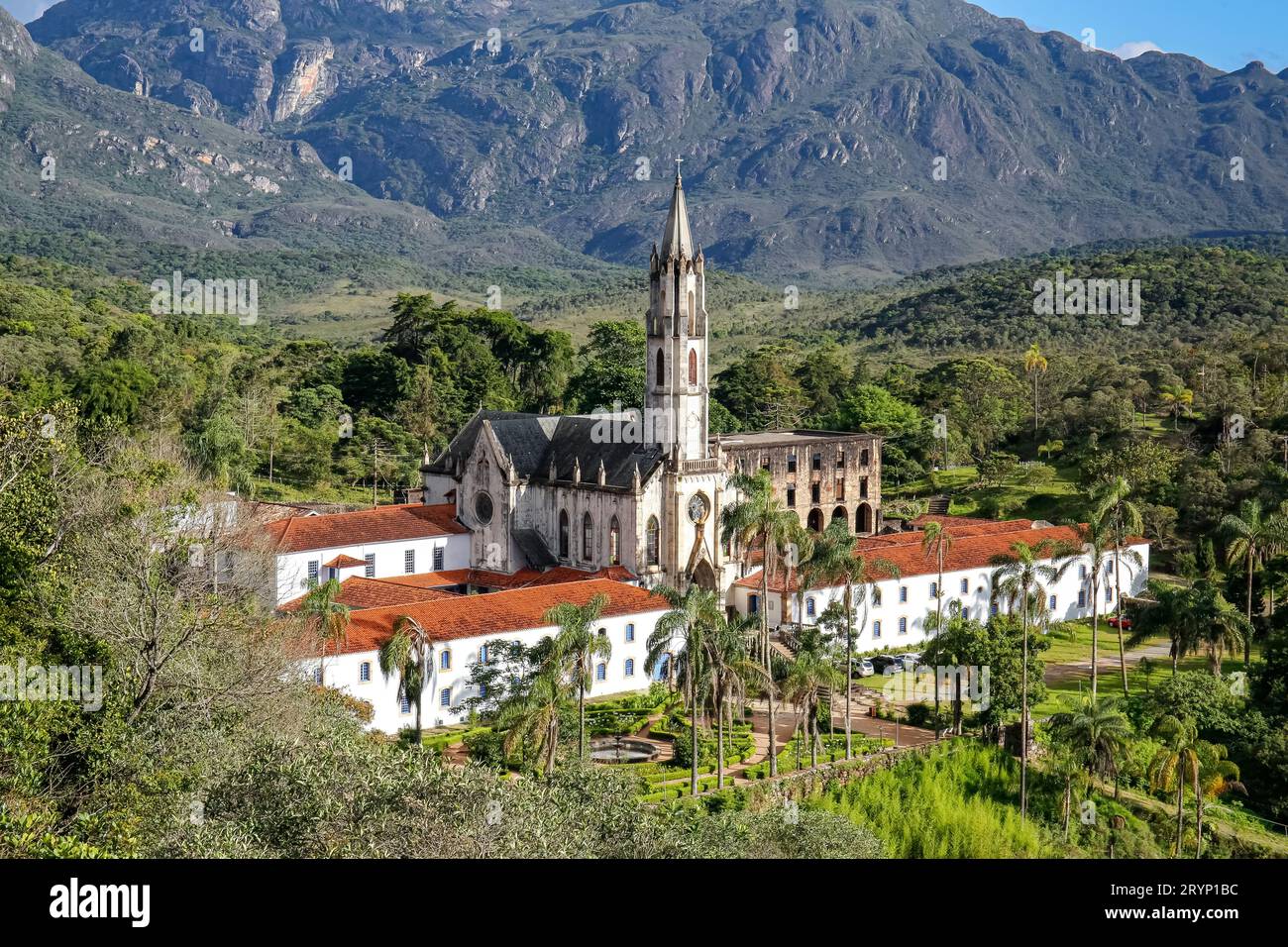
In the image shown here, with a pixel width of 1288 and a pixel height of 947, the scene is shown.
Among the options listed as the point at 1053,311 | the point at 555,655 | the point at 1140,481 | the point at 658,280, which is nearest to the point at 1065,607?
the point at 1140,481

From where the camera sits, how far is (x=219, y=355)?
343ft

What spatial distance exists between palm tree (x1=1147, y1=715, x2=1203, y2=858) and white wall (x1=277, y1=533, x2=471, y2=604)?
30.1 metres

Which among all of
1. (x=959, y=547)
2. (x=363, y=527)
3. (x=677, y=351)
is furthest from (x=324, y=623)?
(x=959, y=547)

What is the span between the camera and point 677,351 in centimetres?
5822

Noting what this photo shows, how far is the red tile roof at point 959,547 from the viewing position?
58.9 m

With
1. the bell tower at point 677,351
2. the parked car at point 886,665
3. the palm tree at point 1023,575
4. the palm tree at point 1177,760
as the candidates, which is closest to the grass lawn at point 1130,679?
the palm tree at point 1023,575

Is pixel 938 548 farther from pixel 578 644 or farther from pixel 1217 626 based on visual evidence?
pixel 578 644

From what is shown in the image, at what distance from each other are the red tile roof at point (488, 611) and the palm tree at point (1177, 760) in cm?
1796

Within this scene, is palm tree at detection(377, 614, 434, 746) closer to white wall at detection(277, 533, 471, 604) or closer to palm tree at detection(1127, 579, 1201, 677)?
white wall at detection(277, 533, 471, 604)

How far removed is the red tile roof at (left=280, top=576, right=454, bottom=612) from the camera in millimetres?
51031

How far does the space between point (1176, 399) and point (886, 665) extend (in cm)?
4737

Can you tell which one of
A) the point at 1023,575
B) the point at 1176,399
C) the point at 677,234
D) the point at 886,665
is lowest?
the point at 886,665

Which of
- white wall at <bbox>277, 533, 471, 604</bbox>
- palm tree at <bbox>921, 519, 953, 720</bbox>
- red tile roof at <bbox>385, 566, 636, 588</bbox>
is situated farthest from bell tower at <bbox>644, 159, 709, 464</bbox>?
white wall at <bbox>277, 533, 471, 604</bbox>
